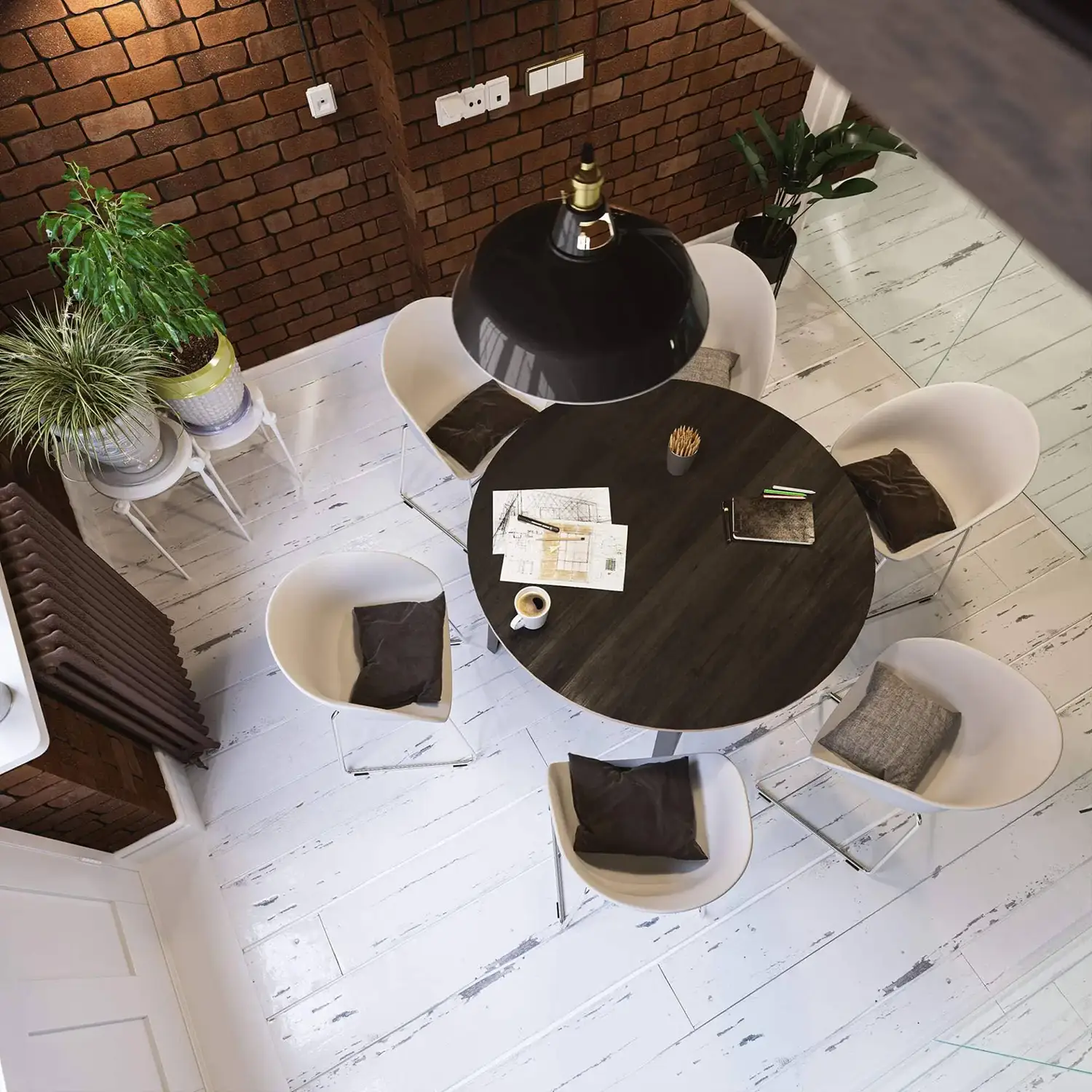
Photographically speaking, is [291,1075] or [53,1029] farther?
[291,1075]

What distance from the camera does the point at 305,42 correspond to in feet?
9.14

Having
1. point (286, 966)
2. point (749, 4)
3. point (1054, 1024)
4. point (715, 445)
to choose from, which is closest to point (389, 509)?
point (715, 445)

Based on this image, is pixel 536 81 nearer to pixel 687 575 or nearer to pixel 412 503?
pixel 412 503

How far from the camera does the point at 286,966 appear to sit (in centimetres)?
264

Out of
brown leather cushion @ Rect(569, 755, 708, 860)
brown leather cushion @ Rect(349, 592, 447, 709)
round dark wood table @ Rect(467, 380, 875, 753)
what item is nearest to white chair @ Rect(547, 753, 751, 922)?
brown leather cushion @ Rect(569, 755, 708, 860)

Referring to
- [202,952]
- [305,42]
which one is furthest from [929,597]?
[305,42]

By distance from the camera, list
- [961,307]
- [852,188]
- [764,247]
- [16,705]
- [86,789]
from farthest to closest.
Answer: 1. [764,247]
2. [961,307]
3. [852,188]
4. [86,789]
5. [16,705]

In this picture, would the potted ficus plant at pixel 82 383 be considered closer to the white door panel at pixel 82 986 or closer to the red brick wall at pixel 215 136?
the red brick wall at pixel 215 136

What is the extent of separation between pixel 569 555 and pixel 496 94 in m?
1.74

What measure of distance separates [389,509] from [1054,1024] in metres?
2.72

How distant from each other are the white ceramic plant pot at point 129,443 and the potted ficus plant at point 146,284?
0.15m

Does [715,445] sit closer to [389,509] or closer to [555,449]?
[555,449]

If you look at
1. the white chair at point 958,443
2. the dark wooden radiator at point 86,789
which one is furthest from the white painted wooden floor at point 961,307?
the dark wooden radiator at point 86,789

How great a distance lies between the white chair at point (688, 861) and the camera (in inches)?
84.3
